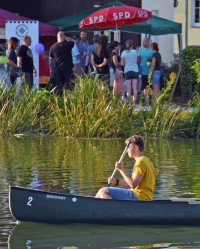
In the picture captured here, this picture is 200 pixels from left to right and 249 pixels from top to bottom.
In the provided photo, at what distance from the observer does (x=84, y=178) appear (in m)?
16.9

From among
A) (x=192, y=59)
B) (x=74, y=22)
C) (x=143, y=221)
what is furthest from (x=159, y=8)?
(x=143, y=221)

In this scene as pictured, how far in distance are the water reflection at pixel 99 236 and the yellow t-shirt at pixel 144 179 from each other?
40 centimetres

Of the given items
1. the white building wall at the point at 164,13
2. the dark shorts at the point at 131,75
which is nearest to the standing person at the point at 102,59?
the dark shorts at the point at 131,75

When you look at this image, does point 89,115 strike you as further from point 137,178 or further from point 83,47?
point 137,178

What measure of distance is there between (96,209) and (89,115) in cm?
917

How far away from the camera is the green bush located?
28.8 meters

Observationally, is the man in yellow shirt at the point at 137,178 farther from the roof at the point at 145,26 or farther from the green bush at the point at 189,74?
the roof at the point at 145,26

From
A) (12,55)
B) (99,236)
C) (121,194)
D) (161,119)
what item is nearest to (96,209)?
(121,194)

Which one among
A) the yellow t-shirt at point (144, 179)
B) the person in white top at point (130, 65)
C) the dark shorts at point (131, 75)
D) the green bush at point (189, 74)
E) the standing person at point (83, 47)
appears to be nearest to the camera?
the yellow t-shirt at point (144, 179)

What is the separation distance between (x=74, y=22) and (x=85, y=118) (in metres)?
11.7

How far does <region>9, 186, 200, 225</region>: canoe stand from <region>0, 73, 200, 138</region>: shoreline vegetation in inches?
353

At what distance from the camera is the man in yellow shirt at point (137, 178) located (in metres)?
12.9

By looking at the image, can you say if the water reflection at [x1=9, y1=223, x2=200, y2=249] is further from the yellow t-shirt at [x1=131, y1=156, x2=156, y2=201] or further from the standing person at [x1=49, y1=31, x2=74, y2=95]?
the standing person at [x1=49, y1=31, x2=74, y2=95]

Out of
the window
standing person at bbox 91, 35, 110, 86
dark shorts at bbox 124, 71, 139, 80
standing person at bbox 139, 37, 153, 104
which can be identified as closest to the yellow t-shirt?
A: standing person at bbox 91, 35, 110, 86
